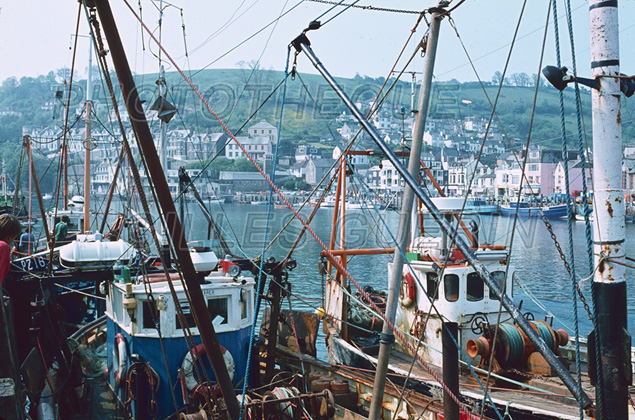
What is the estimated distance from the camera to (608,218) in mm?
5906

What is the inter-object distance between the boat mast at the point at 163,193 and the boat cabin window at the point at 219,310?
5372mm

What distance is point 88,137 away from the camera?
84.5 feet

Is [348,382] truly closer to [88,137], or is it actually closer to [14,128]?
[88,137]

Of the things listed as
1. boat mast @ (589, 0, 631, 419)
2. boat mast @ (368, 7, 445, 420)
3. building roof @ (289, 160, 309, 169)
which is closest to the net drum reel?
boat mast @ (368, 7, 445, 420)

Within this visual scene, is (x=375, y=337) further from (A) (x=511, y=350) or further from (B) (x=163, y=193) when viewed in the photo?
(B) (x=163, y=193)

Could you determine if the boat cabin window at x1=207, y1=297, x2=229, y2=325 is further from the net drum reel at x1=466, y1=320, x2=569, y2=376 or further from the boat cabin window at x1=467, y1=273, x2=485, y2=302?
the boat cabin window at x1=467, y1=273, x2=485, y2=302

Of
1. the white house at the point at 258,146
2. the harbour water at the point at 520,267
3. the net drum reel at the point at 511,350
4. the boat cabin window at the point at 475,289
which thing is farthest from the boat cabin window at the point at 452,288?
the white house at the point at 258,146

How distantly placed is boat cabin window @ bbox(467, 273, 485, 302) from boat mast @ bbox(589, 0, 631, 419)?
7.56 meters

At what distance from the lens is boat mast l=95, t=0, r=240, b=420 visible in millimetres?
5520

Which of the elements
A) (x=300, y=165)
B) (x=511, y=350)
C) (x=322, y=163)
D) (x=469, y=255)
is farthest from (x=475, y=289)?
(x=300, y=165)

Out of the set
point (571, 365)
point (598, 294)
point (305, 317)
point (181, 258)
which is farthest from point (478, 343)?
point (181, 258)

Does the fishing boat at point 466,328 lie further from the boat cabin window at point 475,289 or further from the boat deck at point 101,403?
the boat deck at point 101,403

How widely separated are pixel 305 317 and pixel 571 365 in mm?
6378

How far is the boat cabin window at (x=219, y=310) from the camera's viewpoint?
1131 centimetres
